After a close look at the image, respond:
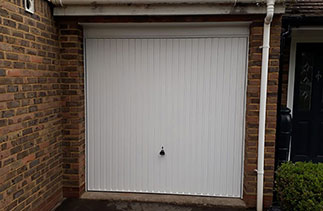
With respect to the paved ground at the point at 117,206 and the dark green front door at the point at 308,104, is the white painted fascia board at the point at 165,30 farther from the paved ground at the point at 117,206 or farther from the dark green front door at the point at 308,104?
the paved ground at the point at 117,206

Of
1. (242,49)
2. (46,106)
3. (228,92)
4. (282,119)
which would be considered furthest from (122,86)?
(282,119)

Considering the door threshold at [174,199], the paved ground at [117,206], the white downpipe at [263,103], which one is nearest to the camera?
the white downpipe at [263,103]

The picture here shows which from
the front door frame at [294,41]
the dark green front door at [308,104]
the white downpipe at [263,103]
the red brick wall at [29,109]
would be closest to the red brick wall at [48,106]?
the red brick wall at [29,109]

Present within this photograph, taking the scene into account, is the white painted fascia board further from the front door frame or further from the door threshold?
the door threshold

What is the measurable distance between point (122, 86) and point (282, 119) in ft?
7.61

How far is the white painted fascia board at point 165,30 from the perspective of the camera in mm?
3684

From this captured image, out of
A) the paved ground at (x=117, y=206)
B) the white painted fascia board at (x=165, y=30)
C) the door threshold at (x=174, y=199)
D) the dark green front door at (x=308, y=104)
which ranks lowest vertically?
the paved ground at (x=117, y=206)

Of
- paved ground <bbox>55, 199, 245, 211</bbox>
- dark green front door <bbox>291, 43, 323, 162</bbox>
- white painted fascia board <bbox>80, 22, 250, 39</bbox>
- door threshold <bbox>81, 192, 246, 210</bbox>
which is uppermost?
white painted fascia board <bbox>80, 22, 250, 39</bbox>

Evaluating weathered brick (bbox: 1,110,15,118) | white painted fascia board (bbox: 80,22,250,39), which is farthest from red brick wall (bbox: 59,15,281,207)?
weathered brick (bbox: 1,110,15,118)

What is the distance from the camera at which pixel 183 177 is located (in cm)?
401

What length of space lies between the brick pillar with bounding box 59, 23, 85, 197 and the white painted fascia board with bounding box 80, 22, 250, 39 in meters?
0.27

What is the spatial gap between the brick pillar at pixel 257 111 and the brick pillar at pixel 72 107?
231 cm

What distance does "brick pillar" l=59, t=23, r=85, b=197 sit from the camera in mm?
3719

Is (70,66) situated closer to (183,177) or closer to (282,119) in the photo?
(183,177)
